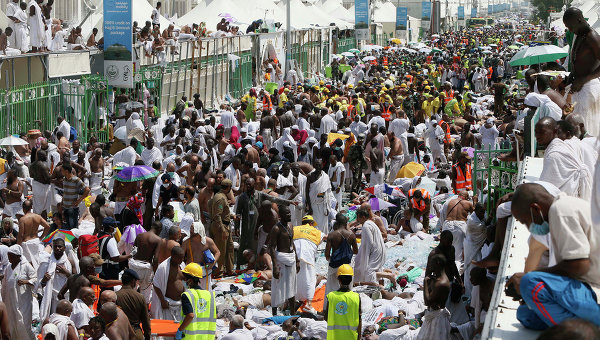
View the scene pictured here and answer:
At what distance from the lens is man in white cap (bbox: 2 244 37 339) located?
9000mm

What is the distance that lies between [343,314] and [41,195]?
20.4 feet

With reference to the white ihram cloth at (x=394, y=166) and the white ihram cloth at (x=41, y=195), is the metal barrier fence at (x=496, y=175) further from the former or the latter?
the white ihram cloth at (x=394, y=166)

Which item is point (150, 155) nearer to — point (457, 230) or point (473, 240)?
point (457, 230)

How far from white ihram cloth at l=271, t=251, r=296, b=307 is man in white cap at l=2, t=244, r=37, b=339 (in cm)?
261

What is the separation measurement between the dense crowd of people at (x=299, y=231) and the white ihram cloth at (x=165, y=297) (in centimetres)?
2

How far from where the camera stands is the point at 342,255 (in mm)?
10336

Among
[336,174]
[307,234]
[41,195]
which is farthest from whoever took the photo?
[336,174]

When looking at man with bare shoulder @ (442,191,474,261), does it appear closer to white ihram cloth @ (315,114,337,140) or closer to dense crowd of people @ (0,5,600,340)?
dense crowd of people @ (0,5,600,340)

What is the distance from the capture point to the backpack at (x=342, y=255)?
10.3 metres

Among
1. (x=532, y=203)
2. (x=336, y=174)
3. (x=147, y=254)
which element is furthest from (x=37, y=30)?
(x=532, y=203)

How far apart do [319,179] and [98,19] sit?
16746mm

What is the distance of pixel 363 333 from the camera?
9.36 meters

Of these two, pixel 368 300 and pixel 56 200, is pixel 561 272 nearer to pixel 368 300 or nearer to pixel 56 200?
pixel 368 300

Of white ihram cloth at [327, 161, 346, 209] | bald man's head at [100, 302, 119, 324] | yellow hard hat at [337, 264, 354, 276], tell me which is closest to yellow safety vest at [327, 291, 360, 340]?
yellow hard hat at [337, 264, 354, 276]
